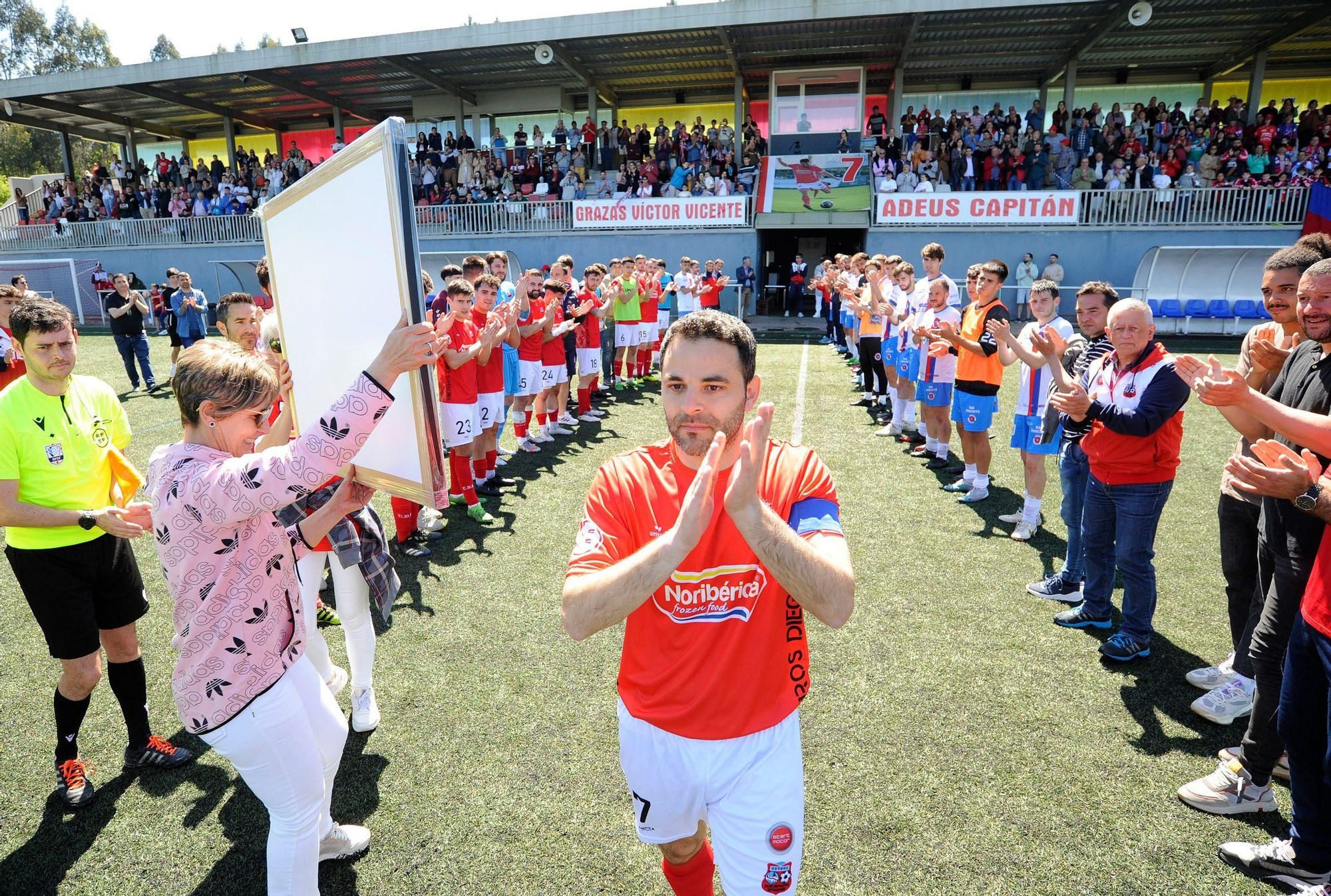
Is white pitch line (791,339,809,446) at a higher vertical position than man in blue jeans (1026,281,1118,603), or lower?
lower

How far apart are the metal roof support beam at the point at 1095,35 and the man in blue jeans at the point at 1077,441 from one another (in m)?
20.5

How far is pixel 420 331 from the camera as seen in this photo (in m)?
1.93

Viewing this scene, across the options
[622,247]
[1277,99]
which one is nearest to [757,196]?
[622,247]

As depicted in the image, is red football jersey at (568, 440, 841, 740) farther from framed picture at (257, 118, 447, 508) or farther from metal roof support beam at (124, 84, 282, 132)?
metal roof support beam at (124, 84, 282, 132)

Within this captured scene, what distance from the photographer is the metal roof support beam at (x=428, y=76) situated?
24812mm

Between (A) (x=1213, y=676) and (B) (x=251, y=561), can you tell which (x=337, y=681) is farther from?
(A) (x=1213, y=676)

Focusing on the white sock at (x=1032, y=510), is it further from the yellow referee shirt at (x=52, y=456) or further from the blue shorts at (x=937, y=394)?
the yellow referee shirt at (x=52, y=456)

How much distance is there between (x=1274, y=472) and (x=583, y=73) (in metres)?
27.3

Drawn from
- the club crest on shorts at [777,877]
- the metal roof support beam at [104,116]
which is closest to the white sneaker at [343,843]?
the club crest on shorts at [777,877]

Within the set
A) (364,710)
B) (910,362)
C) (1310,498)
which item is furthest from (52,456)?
(910,362)

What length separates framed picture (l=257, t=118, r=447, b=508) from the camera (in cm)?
188

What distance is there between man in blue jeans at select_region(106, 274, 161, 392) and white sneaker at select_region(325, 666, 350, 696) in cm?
1170

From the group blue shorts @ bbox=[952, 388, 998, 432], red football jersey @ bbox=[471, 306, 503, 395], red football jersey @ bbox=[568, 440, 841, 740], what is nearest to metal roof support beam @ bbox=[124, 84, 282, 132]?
red football jersey @ bbox=[471, 306, 503, 395]

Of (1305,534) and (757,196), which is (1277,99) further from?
(1305,534)
